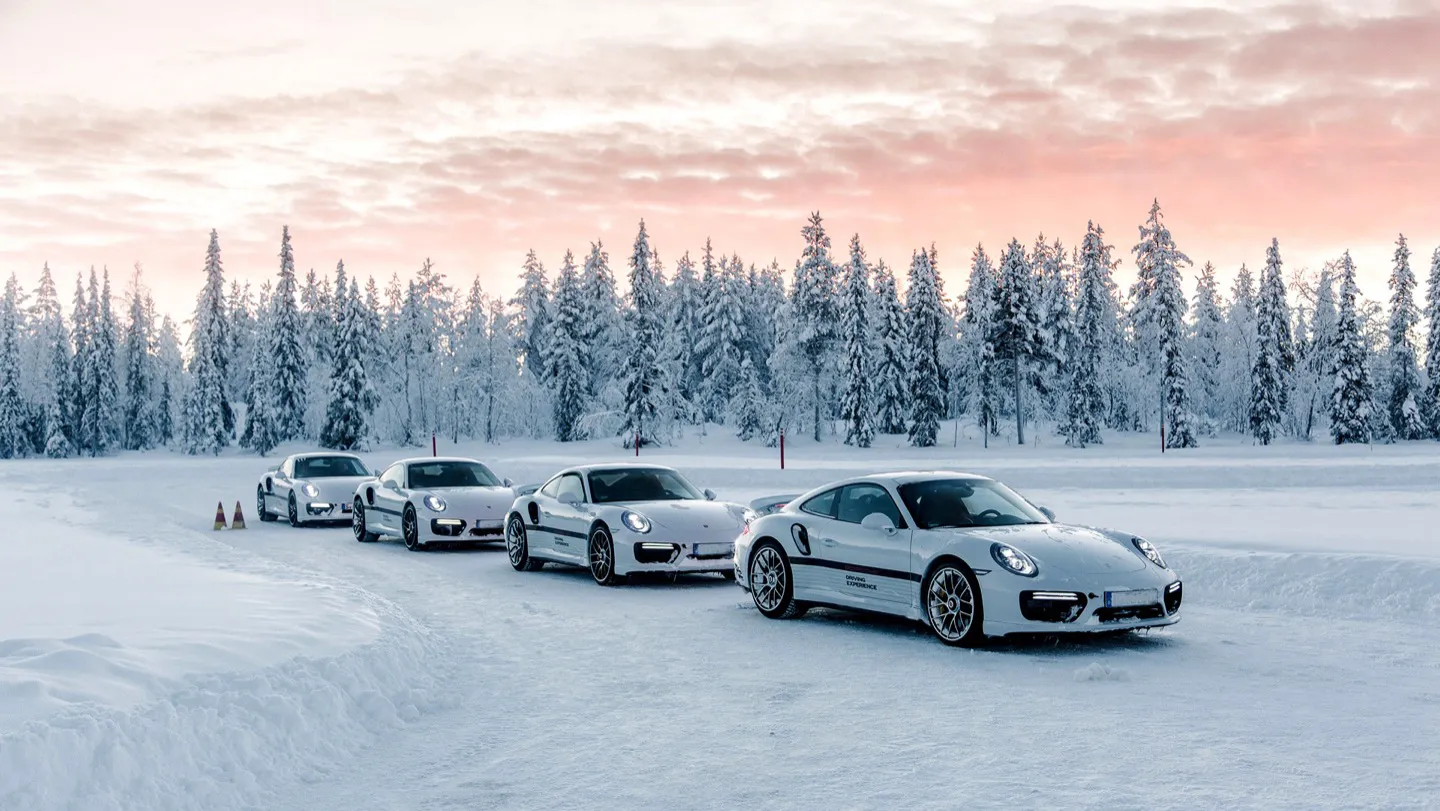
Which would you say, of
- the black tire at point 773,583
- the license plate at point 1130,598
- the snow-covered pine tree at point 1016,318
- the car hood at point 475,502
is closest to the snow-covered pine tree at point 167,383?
the snow-covered pine tree at point 1016,318

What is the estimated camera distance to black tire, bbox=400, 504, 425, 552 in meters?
20.3

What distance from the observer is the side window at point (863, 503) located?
11586mm

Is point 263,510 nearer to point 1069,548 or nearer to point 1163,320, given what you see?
point 1069,548

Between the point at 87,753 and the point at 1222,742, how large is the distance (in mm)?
5778

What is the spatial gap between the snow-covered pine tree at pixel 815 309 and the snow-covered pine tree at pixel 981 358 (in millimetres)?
9859

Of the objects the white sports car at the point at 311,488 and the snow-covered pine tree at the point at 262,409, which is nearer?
the white sports car at the point at 311,488

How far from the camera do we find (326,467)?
2661 centimetres

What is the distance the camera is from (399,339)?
102m

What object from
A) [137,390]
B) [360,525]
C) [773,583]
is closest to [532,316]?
[137,390]

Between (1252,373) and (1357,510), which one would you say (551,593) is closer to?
(1357,510)

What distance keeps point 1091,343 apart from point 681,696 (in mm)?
82650

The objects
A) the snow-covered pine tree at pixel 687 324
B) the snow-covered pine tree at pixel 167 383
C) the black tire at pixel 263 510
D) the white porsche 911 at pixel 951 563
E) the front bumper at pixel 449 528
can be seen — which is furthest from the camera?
the snow-covered pine tree at pixel 167 383

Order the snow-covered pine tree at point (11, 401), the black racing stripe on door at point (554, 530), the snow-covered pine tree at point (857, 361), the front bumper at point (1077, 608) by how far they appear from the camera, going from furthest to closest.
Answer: the snow-covered pine tree at point (11, 401) < the snow-covered pine tree at point (857, 361) < the black racing stripe on door at point (554, 530) < the front bumper at point (1077, 608)

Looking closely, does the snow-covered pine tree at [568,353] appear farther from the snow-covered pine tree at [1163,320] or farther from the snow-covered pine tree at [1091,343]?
the snow-covered pine tree at [1163,320]
